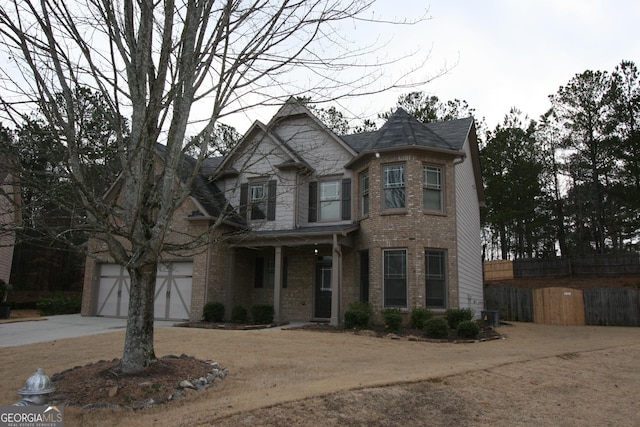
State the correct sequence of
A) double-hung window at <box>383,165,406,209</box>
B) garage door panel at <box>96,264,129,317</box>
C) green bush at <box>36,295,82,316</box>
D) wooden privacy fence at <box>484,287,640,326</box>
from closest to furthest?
double-hung window at <box>383,165,406,209</box>
garage door panel at <box>96,264,129,317</box>
wooden privacy fence at <box>484,287,640,326</box>
green bush at <box>36,295,82,316</box>

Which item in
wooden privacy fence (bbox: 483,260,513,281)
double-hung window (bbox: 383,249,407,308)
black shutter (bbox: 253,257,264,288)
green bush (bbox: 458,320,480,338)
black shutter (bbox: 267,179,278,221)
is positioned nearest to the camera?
green bush (bbox: 458,320,480,338)

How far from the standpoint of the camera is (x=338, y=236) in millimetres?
15000

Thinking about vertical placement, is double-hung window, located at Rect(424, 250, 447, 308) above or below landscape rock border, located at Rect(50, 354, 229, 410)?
above

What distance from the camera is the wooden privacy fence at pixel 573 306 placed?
61.4ft

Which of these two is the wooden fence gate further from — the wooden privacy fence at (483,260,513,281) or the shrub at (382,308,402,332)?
the wooden privacy fence at (483,260,513,281)

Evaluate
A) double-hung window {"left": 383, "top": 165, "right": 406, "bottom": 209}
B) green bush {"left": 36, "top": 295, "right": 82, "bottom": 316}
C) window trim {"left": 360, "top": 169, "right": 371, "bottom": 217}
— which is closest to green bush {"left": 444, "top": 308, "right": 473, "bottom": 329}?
double-hung window {"left": 383, "top": 165, "right": 406, "bottom": 209}

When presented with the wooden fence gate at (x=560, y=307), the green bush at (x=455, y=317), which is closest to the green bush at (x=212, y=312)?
the green bush at (x=455, y=317)

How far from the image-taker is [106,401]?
19.2ft

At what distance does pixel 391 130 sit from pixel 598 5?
8056mm

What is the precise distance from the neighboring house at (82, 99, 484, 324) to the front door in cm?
4

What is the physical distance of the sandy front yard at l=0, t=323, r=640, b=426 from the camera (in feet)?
17.7

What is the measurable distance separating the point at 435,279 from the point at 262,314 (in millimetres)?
5692

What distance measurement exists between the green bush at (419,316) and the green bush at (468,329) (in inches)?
37.6
